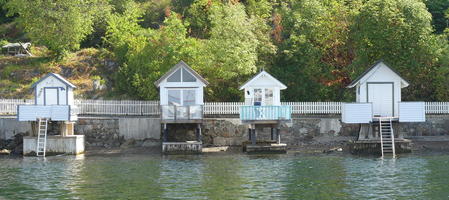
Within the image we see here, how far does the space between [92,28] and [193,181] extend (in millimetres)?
30204

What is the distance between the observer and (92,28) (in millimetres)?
57656

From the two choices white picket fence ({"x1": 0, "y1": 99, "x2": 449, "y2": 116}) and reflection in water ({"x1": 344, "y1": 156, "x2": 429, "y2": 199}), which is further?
white picket fence ({"x1": 0, "y1": 99, "x2": 449, "y2": 116})

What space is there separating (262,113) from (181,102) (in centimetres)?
505

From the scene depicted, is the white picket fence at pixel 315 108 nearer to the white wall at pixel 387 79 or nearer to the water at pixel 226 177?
the white wall at pixel 387 79

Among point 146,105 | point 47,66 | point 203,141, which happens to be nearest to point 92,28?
point 47,66

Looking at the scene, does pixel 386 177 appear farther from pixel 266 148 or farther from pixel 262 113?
pixel 262 113

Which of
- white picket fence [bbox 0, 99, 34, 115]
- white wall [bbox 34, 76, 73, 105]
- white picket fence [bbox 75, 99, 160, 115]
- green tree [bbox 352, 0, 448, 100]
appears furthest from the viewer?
white picket fence [bbox 75, 99, 160, 115]

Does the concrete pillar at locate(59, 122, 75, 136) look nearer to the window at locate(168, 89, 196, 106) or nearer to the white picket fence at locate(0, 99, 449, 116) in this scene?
the white picket fence at locate(0, 99, 449, 116)

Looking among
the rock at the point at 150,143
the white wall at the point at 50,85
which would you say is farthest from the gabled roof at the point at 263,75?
the white wall at the point at 50,85

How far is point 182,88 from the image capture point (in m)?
43.4

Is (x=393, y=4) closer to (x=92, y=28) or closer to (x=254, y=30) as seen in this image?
(x=254, y=30)

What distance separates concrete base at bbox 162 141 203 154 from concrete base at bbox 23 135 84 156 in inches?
214

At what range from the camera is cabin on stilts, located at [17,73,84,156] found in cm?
4253

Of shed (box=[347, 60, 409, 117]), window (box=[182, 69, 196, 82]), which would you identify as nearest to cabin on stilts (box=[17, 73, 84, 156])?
window (box=[182, 69, 196, 82])
